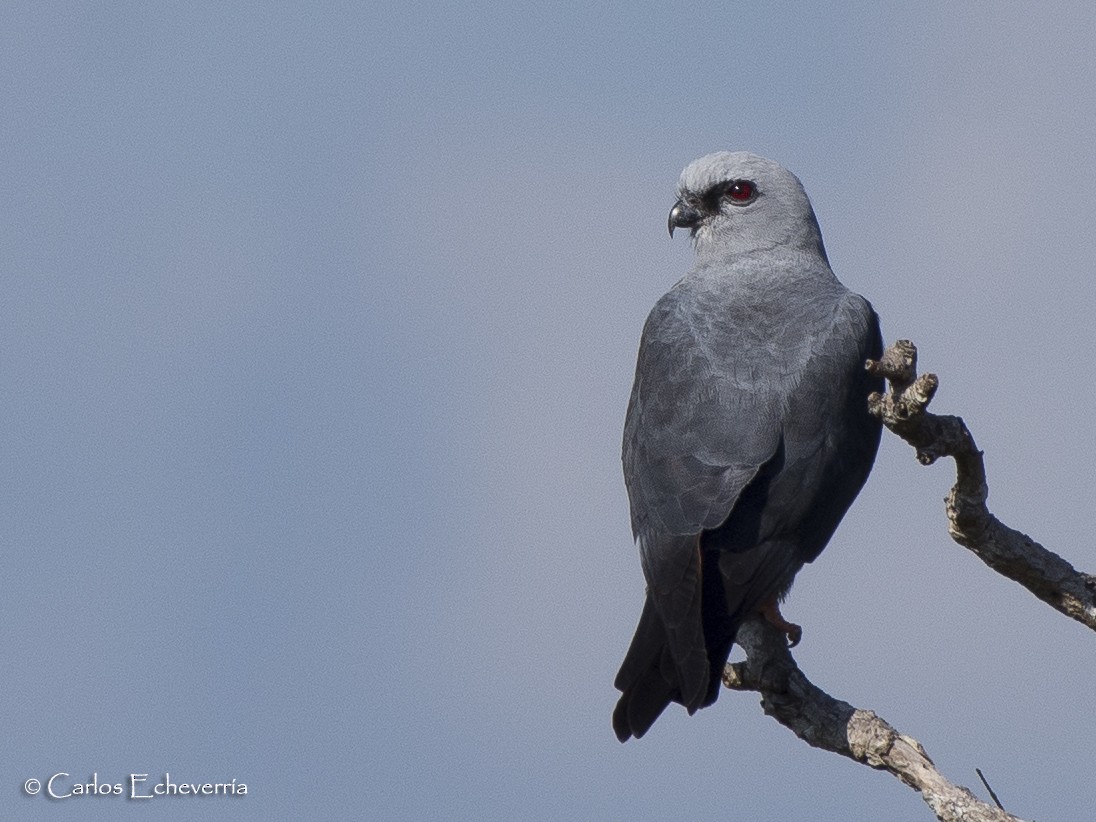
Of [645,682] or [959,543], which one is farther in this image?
[645,682]

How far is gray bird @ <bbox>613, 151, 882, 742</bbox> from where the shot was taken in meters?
6.36

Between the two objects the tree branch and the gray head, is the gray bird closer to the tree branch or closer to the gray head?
the tree branch

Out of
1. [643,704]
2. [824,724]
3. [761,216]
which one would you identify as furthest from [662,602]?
[761,216]

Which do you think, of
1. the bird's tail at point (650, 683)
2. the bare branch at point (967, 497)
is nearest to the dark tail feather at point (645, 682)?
the bird's tail at point (650, 683)

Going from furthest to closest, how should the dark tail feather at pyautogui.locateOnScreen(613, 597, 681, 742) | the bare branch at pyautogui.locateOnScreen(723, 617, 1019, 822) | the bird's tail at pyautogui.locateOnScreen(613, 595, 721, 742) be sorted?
the dark tail feather at pyautogui.locateOnScreen(613, 597, 681, 742) < the bird's tail at pyautogui.locateOnScreen(613, 595, 721, 742) < the bare branch at pyautogui.locateOnScreen(723, 617, 1019, 822)

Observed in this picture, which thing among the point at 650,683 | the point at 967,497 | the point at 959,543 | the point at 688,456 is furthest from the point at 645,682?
the point at 967,497

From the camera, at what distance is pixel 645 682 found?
635 centimetres

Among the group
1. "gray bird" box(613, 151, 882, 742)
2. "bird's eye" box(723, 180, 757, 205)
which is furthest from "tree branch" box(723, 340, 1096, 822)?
"bird's eye" box(723, 180, 757, 205)

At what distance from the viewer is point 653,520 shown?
22.2ft

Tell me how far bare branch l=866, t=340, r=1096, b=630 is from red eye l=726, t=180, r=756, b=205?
3.38 m

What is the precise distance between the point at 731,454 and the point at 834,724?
141cm

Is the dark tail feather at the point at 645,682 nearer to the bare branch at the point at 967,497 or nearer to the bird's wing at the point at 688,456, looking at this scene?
the bird's wing at the point at 688,456

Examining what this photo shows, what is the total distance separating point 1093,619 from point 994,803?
1081 mm

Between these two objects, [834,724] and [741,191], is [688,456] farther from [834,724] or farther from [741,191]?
[741,191]
